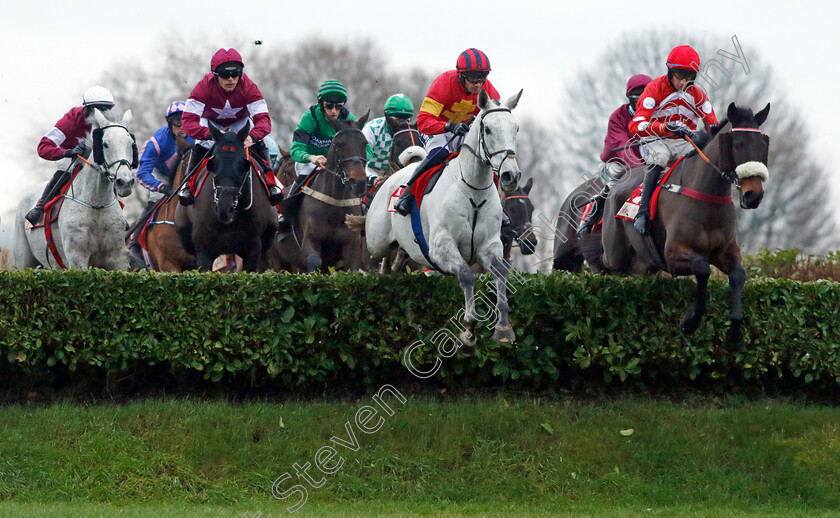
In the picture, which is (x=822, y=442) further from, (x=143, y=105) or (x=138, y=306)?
(x=143, y=105)

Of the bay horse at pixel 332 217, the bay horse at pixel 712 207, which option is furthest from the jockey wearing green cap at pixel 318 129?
the bay horse at pixel 712 207

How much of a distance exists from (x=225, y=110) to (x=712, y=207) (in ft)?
17.3

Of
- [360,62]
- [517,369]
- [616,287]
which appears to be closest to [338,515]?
[517,369]

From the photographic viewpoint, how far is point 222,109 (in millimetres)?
11734

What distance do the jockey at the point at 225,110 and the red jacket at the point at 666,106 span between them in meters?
3.91

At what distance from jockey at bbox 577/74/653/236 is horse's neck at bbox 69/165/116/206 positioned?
556 centimetres

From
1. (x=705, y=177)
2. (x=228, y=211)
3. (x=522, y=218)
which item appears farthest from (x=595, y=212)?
(x=228, y=211)

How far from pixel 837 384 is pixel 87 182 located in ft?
27.1

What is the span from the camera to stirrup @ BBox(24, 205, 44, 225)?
1243 cm

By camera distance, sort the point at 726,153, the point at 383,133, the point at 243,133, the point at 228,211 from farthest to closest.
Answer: the point at 383,133
the point at 243,133
the point at 228,211
the point at 726,153

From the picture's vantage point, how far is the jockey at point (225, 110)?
37.5 feet

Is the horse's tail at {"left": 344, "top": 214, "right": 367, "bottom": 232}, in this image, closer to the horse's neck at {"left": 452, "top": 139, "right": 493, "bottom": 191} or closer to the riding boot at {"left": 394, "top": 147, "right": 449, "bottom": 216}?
the riding boot at {"left": 394, "top": 147, "right": 449, "bottom": 216}

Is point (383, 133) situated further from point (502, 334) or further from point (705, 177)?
point (502, 334)

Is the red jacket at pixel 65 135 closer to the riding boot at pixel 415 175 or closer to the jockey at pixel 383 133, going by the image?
the jockey at pixel 383 133
